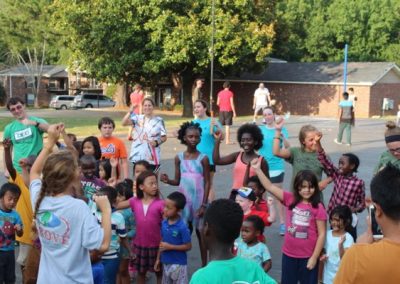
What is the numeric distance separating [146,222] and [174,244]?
0.38 meters

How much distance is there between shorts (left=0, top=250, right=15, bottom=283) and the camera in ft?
18.3

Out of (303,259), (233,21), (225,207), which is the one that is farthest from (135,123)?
(233,21)

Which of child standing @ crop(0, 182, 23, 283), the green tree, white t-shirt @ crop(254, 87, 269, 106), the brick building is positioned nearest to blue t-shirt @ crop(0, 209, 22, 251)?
child standing @ crop(0, 182, 23, 283)

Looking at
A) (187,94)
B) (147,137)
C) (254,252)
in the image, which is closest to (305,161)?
(254,252)

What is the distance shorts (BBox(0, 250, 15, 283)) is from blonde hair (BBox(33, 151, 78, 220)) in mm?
2246

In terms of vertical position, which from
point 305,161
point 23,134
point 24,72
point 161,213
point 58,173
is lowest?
point 161,213

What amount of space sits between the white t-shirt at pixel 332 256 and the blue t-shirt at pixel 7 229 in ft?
9.64

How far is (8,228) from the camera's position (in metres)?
5.61

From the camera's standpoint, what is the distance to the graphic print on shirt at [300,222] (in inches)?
204

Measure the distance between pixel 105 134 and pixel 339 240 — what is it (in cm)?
363

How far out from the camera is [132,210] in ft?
19.5

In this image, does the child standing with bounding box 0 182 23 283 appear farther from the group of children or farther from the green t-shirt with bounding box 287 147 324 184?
the green t-shirt with bounding box 287 147 324 184

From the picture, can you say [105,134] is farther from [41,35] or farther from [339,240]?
[41,35]

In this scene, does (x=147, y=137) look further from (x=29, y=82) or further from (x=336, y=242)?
(x=29, y=82)
